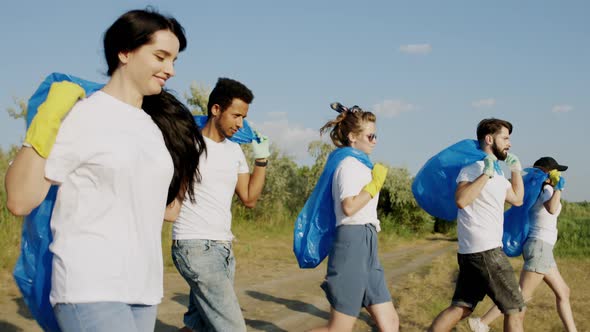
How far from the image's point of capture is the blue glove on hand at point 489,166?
4.96 meters

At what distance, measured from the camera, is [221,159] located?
4.29 meters

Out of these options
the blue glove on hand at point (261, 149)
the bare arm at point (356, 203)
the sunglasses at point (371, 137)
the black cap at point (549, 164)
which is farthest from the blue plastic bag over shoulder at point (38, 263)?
the black cap at point (549, 164)

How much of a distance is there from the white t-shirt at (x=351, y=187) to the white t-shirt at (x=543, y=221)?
7.98 feet

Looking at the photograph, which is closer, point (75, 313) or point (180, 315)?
point (75, 313)

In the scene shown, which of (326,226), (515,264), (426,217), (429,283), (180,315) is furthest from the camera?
(426,217)

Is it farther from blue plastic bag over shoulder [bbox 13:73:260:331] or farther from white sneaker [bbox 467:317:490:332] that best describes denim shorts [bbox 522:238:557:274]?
blue plastic bag over shoulder [bbox 13:73:260:331]

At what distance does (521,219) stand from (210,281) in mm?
3590

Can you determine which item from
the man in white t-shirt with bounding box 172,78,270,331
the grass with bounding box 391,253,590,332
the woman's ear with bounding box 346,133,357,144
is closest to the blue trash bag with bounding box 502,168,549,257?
the grass with bounding box 391,253,590,332

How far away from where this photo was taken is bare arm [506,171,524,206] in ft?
17.9

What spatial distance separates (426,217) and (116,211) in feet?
74.7

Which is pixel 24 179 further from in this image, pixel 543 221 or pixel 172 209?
pixel 543 221

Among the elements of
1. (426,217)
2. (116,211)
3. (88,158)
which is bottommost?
(426,217)

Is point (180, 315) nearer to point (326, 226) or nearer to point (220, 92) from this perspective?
point (326, 226)

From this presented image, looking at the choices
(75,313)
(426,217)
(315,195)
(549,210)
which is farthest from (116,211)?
(426,217)
